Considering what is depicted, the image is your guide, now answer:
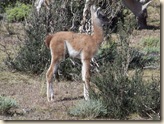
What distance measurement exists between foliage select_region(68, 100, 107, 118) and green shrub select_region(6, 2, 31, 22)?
9.79 metres

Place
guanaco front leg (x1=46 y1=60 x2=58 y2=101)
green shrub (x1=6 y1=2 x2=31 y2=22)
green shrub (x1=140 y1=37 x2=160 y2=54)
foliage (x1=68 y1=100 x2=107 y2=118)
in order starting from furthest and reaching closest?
green shrub (x1=6 y1=2 x2=31 y2=22)
green shrub (x1=140 y1=37 x2=160 y2=54)
guanaco front leg (x1=46 y1=60 x2=58 y2=101)
foliage (x1=68 y1=100 x2=107 y2=118)

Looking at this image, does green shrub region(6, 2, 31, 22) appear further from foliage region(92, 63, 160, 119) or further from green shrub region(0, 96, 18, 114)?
foliage region(92, 63, 160, 119)

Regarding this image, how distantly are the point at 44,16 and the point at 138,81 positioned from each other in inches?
136

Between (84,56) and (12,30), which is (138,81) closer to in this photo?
(84,56)

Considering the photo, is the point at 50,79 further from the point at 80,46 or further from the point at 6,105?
the point at 6,105

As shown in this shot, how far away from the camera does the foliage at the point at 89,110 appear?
7808mm

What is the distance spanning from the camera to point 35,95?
9.15m

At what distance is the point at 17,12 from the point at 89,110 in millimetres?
10883

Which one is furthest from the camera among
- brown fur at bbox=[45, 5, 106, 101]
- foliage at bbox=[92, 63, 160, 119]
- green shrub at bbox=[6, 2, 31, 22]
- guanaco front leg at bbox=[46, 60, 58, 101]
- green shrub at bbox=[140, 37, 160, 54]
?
green shrub at bbox=[6, 2, 31, 22]

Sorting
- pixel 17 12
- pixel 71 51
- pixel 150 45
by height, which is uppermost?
pixel 17 12

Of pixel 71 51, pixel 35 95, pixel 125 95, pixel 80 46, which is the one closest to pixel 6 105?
pixel 35 95

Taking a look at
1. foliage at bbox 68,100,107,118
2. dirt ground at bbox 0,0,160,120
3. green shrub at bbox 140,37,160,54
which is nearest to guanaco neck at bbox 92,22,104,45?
dirt ground at bbox 0,0,160,120

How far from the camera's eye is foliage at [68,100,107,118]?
7.81 m

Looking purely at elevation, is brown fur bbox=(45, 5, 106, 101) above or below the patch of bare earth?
above
